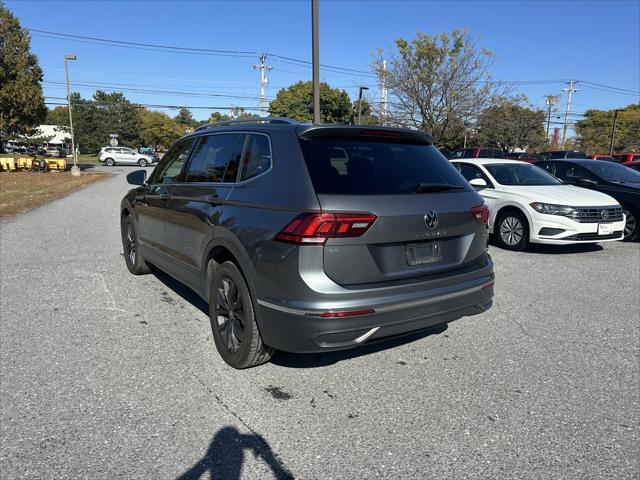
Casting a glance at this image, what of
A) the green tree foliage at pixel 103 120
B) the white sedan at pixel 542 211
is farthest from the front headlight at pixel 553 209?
the green tree foliage at pixel 103 120

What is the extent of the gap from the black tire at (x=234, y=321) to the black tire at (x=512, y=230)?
583 centimetres

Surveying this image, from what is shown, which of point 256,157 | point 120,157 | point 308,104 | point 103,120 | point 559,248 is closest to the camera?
point 256,157

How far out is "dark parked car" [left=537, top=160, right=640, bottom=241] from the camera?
29.1 ft

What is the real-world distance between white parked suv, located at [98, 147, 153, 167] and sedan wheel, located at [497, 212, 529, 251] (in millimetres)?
44838

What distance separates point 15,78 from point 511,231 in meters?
30.4

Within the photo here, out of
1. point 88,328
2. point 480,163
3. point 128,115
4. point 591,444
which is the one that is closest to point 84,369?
point 88,328

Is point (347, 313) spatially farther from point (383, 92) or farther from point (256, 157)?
point (383, 92)

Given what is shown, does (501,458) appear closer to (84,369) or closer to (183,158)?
(84,369)

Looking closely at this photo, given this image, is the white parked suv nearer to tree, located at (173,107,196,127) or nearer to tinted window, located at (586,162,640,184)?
tinted window, located at (586,162,640,184)

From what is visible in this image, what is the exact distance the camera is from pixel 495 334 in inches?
167

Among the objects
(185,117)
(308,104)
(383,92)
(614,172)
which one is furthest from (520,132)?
(185,117)

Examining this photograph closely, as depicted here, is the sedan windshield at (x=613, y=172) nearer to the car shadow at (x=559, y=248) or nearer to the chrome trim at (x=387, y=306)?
the car shadow at (x=559, y=248)

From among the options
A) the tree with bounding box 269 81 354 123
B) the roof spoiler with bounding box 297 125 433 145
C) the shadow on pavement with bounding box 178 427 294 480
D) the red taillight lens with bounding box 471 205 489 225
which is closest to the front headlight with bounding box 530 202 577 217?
the red taillight lens with bounding box 471 205 489 225

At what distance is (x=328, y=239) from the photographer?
8.92 ft
